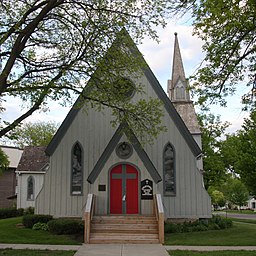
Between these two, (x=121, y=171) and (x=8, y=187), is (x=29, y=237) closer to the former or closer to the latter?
(x=121, y=171)

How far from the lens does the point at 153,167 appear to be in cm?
1756

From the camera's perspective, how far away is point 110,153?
1797 cm

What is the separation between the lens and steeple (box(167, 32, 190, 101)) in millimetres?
26750

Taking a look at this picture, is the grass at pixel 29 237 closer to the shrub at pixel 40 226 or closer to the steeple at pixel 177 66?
the shrub at pixel 40 226

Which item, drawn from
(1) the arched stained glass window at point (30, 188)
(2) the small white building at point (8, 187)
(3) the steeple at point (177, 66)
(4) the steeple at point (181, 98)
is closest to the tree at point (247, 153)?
(4) the steeple at point (181, 98)

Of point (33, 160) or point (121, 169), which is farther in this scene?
point (33, 160)

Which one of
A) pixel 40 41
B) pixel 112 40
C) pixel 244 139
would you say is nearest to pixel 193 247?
pixel 112 40

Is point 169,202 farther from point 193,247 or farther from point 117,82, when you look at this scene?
point 117,82

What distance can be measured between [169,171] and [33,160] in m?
A: 18.6

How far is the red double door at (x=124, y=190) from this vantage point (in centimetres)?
1781

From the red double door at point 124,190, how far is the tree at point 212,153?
14.9 m

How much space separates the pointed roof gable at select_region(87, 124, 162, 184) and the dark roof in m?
15.3

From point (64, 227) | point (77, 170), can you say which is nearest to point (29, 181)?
point (77, 170)

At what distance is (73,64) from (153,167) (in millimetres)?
6686
